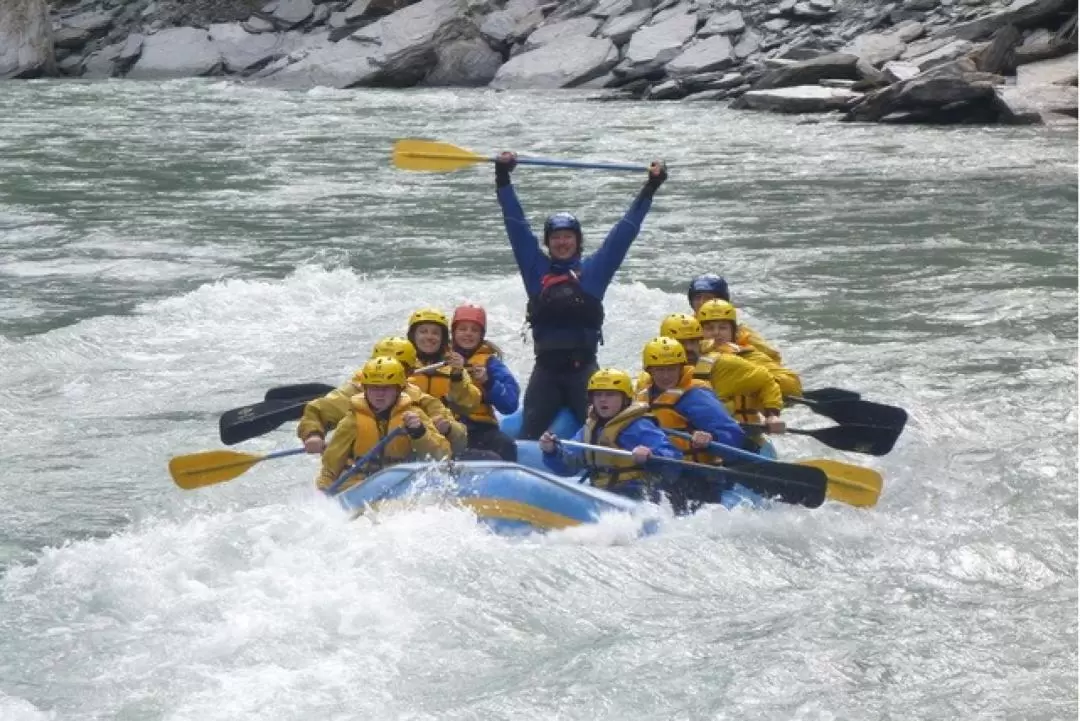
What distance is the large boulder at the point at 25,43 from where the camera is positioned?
116ft

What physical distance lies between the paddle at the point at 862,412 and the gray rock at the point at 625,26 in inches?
911

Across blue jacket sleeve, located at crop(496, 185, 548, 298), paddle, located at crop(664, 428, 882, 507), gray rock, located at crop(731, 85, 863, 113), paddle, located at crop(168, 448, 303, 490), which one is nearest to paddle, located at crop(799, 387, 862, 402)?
paddle, located at crop(664, 428, 882, 507)

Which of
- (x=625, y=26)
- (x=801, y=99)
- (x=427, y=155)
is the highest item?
(x=427, y=155)

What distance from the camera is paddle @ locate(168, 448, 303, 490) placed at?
8016 millimetres

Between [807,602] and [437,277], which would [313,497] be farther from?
[437,277]

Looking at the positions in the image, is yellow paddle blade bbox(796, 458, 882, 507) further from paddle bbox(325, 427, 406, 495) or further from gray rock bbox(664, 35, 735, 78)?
gray rock bbox(664, 35, 735, 78)

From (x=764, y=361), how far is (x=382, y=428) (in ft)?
7.02

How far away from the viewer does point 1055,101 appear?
22.8 meters

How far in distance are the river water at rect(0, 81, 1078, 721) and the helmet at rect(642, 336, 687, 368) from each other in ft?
2.43

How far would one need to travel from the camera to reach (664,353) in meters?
7.53

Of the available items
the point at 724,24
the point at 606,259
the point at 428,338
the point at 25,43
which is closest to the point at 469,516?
the point at 428,338

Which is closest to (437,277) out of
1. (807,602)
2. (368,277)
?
(368,277)

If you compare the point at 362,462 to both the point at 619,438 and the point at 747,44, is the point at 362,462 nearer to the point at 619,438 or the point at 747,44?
the point at 619,438

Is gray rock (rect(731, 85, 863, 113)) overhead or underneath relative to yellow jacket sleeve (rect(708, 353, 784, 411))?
underneath
